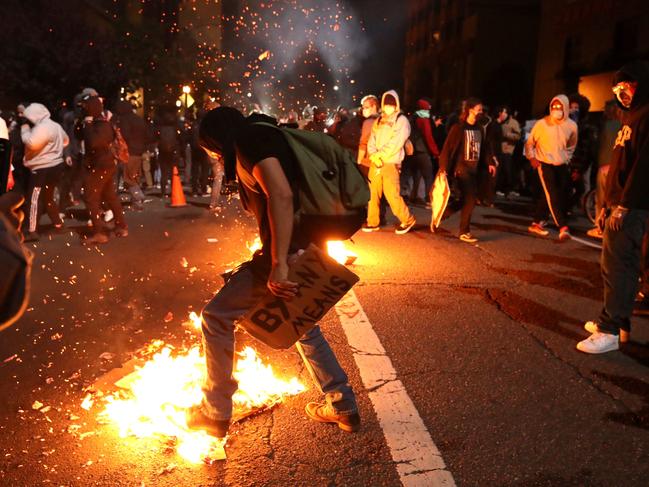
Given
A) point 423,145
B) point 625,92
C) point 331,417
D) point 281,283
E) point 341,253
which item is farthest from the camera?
point 423,145

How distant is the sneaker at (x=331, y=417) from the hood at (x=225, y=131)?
142 centimetres

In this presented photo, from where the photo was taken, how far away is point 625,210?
431 centimetres

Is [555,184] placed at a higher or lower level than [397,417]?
higher

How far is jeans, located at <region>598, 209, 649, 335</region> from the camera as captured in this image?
433cm

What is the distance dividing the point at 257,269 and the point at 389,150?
20.4 ft

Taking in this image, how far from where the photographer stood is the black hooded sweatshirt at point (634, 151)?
4.18 m

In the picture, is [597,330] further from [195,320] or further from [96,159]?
[96,159]

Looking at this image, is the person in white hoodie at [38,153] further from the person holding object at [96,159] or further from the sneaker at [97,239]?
the sneaker at [97,239]

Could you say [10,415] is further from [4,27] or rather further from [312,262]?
[4,27]

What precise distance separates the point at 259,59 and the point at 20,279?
64977mm

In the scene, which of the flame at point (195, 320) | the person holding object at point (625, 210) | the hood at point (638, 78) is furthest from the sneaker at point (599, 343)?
the flame at point (195, 320)

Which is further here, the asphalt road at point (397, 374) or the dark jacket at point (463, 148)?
the dark jacket at point (463, 148)

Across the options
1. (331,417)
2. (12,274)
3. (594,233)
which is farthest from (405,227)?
(12,274)

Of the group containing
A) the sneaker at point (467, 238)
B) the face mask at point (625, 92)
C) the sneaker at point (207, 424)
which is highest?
the face mask at point (625, 92)
